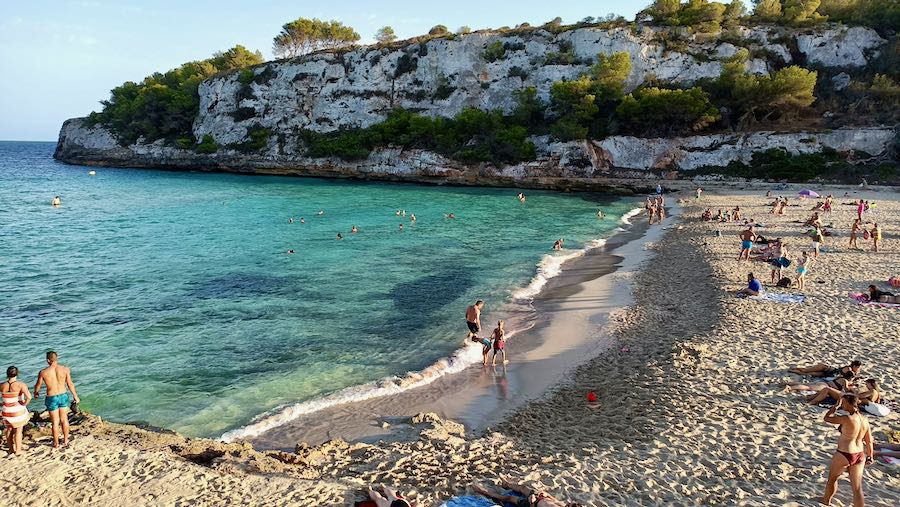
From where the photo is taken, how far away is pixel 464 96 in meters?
59.7

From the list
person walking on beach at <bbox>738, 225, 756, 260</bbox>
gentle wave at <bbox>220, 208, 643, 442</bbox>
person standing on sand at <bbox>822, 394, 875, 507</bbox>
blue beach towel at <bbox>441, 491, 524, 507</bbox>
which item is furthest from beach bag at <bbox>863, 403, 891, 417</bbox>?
person walking on beach at <bbox>738, 225, 756, 260</bbox>

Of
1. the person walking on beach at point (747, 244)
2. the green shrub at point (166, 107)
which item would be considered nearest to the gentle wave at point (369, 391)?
the person walking on beach at point (747, 244)

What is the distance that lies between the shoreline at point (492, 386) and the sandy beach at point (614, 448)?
0.41 m

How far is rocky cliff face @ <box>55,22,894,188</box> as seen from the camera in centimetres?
4830

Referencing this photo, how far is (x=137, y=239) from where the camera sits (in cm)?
2561

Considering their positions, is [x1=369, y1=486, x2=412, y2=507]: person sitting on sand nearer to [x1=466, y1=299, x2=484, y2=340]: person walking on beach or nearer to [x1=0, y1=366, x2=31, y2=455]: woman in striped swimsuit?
[x1=0, y1=366, x2=31, y2=455]: woman in striped swimsuit

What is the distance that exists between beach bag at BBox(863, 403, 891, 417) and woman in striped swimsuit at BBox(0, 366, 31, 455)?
40.6 feet

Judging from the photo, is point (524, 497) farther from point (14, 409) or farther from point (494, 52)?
point (494, 52)

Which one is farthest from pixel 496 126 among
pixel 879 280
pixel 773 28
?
pixel 879 280

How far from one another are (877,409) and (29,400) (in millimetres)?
12462

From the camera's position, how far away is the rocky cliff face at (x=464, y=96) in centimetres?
4830

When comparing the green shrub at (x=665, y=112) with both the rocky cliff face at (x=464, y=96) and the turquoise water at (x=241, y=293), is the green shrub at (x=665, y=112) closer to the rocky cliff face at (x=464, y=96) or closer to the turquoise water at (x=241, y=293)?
the rocky cliff face at (x=464, y=96)

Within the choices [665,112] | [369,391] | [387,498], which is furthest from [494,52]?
[387,498]

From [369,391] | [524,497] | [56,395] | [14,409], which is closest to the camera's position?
[524,497]
